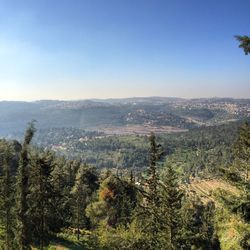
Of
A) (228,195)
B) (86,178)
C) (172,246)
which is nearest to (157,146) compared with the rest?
(172,246)

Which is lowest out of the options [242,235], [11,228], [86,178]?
[86,178]

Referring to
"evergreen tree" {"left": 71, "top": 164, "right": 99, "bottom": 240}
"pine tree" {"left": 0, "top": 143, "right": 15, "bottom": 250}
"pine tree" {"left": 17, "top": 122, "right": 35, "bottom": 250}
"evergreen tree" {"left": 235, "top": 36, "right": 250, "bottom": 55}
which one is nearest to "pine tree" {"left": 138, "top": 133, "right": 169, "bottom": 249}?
"pine tree" {"left": 17, "top": 122, "right": 35, "bottom": 250}

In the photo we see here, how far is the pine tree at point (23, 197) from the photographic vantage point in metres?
35.5

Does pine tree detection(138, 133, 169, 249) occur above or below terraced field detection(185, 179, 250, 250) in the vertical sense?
below

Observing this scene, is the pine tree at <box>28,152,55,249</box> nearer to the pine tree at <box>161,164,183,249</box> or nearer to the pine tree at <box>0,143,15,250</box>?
the pine tree at <box>0,143,15,250</box>

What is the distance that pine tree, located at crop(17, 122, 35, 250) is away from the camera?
35.5m

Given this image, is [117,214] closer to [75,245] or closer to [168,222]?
[75,245]

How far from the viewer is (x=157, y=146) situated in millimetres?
39000

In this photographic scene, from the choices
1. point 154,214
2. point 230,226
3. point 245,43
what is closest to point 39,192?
point 154,214

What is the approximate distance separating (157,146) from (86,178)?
203 ft

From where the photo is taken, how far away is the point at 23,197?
35656mm

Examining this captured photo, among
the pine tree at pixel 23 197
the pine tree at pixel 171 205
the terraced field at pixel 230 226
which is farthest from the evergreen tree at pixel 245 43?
the pine tree at pixel 23 197

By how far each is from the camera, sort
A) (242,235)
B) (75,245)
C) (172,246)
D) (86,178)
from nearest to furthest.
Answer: (242,235) < (172,246) < (75,245) < (86,178)

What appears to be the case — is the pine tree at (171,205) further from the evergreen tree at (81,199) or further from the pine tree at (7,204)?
the evergreen tree at (81,199)
